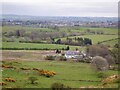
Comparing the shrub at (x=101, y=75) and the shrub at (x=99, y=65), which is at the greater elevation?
the shrub at (x=99, y=65)

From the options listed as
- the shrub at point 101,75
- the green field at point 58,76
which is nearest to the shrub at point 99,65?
the green field at point 58,76

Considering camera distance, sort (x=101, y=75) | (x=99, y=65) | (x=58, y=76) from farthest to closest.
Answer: (x=99, y=65), (x=58, y=76), (x=101, y=75)

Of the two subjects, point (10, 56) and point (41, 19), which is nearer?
point (10, 56)

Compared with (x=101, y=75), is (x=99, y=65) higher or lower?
higher

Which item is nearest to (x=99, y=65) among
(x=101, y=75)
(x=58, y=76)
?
(x=101, y=75)

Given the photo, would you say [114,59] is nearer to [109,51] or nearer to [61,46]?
[109,51]

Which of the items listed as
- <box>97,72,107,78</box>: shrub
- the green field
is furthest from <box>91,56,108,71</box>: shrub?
<box>97,72,107,78</box>: shrub

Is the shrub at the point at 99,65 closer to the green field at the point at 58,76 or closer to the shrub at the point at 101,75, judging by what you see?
the green field at the point at 58,76

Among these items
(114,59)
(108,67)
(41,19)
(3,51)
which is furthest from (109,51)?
(41,19)

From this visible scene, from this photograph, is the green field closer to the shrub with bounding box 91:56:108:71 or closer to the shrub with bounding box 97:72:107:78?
the shrub with bounding box 97:72:107:78

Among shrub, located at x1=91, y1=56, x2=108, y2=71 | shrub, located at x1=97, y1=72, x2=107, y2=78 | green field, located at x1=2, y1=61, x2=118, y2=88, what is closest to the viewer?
green field, located at x1=2, y1=61, x2=118, y2=88

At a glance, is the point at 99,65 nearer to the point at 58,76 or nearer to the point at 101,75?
the point at 101,75
